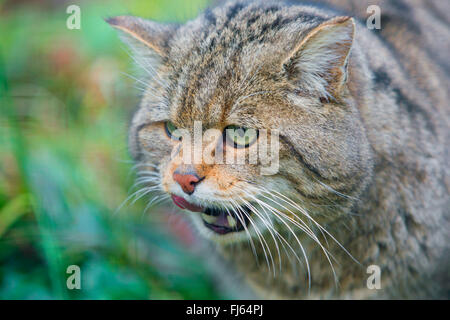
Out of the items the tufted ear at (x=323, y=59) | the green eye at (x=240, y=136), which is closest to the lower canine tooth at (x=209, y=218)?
the green eye at (x=240, y=136)

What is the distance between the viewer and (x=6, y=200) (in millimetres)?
2299

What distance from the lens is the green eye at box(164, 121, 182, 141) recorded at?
1805 mm

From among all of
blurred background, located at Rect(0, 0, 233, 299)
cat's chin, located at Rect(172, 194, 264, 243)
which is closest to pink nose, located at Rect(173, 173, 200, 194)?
cat's chin, located at Rect(172, 194, 264, 243)

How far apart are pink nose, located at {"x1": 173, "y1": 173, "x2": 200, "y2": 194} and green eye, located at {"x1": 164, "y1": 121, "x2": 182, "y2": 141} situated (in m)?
0.21

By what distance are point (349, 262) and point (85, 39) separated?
2557 millimetres

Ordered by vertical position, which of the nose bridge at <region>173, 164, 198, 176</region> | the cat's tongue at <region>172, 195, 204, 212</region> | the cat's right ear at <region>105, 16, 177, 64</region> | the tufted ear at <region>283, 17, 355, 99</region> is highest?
the cat's right ear at <region>105, 16, 177, 64</region>

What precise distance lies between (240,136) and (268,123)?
11cm

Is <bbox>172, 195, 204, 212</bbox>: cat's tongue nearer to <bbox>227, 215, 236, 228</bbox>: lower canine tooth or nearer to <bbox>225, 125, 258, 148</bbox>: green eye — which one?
<bbox>227, 215, 236, 228</bbox>: lower canine tooth

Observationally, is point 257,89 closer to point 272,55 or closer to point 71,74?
point 272,55

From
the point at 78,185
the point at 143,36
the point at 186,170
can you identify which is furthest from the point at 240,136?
the point at 78,185

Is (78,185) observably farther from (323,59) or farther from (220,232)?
(323,59)

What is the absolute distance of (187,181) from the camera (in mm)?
1621

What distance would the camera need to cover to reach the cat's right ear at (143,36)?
6.26 ft

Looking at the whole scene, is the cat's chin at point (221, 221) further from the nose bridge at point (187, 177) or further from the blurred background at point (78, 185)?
the blurred background at point (78, 185)
